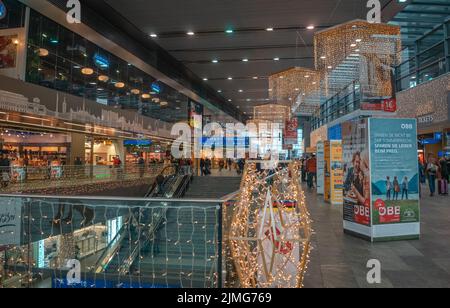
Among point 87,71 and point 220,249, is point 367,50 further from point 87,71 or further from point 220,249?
point 87,71

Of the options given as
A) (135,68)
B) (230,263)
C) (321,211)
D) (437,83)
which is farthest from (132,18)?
(437,83)

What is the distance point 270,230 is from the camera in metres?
2.93

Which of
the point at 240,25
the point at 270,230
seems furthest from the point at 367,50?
the point at 240,25

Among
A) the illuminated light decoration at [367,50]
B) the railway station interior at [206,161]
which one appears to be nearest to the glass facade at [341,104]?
the railway station interior at [206,161]

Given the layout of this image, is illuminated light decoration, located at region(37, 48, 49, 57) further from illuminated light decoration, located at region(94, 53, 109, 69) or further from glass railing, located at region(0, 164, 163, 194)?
glass railing, located at region(0, 164, 163, 194)

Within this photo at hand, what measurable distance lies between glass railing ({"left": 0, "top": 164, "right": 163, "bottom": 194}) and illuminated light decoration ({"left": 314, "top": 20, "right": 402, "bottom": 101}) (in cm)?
818

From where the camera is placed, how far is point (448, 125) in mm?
13703

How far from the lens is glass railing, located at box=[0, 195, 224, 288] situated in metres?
3.09

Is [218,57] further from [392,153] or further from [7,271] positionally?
[7,271]

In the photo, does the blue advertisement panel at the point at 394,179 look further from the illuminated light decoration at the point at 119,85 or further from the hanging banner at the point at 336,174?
the illuminated light decoration at the point at 119,85

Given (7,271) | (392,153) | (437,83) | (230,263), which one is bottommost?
(7,271)

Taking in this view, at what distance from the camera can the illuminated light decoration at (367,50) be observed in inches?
254

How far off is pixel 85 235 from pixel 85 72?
37.4 ft
